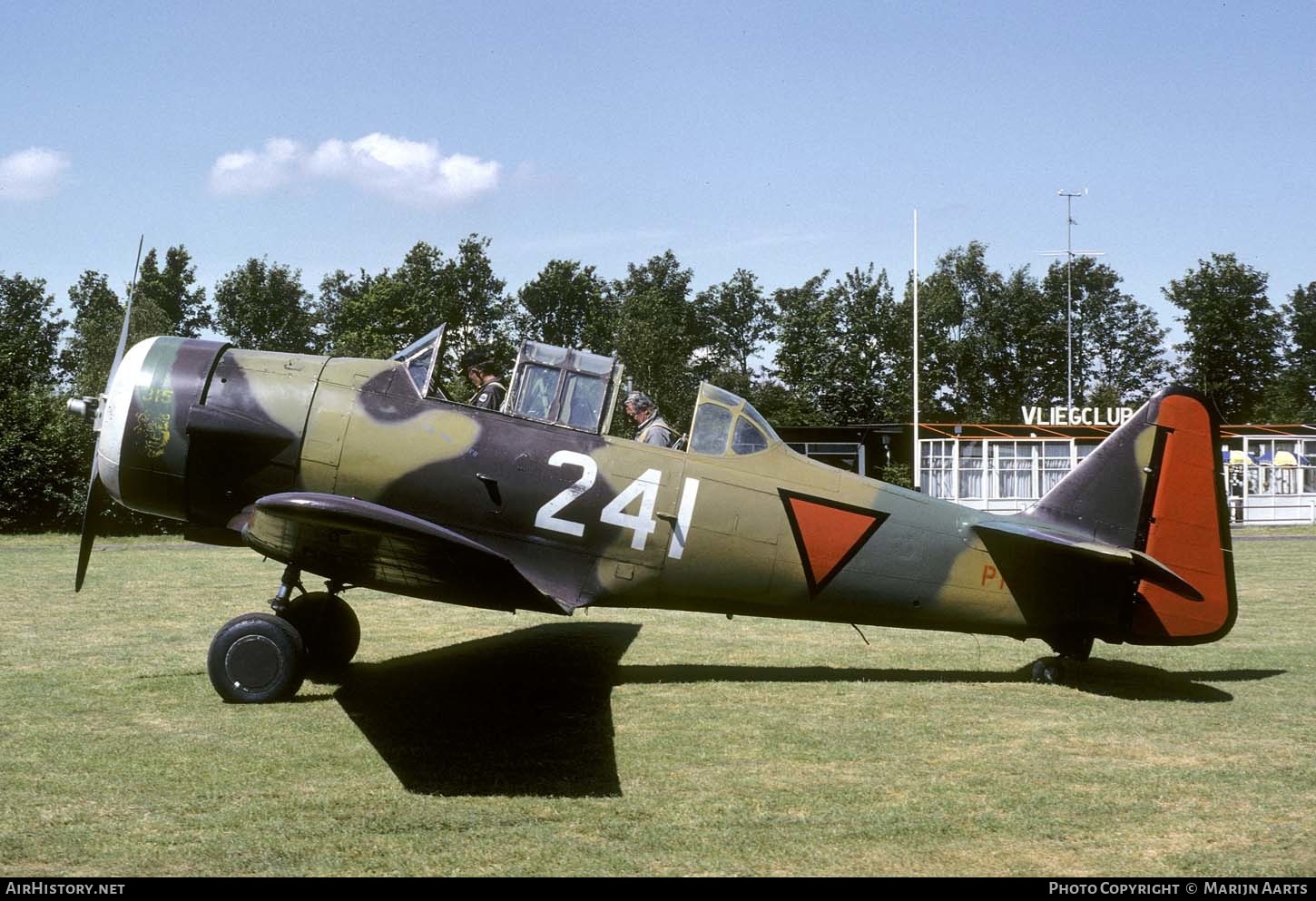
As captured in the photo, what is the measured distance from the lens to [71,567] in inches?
632

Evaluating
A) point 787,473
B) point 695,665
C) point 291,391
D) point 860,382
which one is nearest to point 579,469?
point 787,473

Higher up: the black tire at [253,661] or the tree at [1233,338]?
the tree at [1233,338]

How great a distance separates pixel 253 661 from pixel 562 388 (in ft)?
9.21

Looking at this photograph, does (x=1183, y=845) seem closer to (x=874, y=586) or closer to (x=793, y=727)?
(x=793, y=727)

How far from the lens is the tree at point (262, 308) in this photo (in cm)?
6862

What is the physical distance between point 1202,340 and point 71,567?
193ft

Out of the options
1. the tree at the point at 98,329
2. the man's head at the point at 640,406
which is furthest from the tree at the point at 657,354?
the man's head at the point at 640,406

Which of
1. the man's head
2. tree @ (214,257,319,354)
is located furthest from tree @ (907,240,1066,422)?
the man's head

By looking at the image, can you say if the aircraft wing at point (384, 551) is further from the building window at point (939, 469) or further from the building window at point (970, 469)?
the building window at point (939, 469)

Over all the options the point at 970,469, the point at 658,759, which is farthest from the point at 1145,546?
the point at 970,469

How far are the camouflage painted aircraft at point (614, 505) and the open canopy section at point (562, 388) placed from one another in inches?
0.6

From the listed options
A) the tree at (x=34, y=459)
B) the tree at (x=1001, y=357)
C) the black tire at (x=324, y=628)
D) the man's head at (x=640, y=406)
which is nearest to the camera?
the black tire at (x=324, y=628)

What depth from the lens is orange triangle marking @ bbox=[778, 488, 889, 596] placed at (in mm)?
7629

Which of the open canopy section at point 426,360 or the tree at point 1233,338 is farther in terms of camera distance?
the tree at point 1233,338
